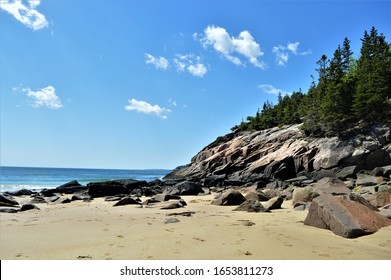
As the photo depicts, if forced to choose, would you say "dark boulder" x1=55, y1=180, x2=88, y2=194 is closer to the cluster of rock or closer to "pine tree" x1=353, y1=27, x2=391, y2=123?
the cluster of rock

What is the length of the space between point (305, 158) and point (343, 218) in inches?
1186

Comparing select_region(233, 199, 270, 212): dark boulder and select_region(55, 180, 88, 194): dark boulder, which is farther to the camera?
select_region(55, 180, 88, 194): dark boulder

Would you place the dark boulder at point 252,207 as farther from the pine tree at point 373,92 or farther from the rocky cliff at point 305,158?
the pine tree at point 373,92

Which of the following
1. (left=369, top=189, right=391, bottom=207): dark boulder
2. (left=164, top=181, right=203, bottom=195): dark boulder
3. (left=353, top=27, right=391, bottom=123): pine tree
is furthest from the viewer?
(left=353, top=27, right=391, bottom=123): pine tree

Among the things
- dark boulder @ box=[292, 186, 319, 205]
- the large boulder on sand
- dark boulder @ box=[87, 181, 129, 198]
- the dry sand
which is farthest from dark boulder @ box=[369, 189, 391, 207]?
dark boulder @ box=[87, 181, 129, 198]

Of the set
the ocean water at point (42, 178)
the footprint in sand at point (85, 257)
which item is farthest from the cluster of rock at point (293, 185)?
the ocean water at point (42, 178)

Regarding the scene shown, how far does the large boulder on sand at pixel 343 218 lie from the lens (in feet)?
22.6

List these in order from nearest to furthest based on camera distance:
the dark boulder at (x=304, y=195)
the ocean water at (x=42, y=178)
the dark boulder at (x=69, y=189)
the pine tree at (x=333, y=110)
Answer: the dark boulder at (x=304, y=195)
the dark boulder at (x=69, y=189)
the pine tree at (x=333, y=110)
the ocean water at (x=42, y=178)

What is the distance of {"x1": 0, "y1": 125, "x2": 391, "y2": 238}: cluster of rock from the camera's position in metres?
7.99

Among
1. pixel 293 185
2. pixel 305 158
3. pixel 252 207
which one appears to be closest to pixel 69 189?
pixel 293 185

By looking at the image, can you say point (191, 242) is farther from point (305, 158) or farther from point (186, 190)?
point (305, 158)

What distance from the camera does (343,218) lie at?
7.25 metres

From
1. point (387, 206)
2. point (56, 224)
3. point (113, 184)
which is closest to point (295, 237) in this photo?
point (387, 206)
